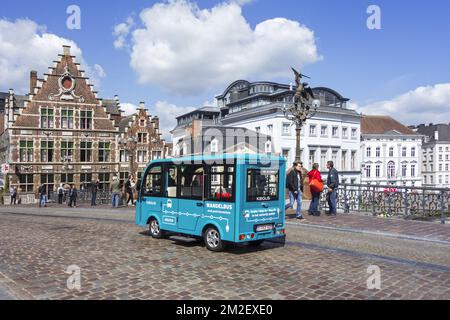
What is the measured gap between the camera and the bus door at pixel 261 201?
28.4ft

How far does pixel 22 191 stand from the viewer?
3875 centimetres

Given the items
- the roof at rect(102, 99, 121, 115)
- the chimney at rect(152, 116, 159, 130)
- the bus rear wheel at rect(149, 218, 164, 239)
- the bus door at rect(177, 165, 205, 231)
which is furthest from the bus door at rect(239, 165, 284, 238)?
the roof at rect(102, 99, 121, 115)

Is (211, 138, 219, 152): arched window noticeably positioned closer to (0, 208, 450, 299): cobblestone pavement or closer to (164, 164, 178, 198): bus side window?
(0, 208, 450, 299): cobblestone pavement

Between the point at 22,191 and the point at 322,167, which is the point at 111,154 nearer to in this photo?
the point at 22,191

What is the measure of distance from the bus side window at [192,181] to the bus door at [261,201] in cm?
126

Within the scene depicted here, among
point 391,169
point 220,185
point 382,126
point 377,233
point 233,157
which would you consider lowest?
point 377,233

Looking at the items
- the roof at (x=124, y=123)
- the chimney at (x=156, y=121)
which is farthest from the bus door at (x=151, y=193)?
the chimney at (x=156, y=121)

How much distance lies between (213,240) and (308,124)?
51.2m

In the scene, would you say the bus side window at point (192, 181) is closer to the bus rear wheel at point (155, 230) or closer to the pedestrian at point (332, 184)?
the bus rear wheel at point (155, 230)

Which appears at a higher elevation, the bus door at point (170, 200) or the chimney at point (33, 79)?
the chimney at point (33, 79)

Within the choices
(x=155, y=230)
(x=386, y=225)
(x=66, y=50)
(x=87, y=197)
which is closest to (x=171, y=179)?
(x=155, y=230)

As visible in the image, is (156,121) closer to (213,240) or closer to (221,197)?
(213,240)

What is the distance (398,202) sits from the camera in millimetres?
14797

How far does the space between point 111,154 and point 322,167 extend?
1252 inches
